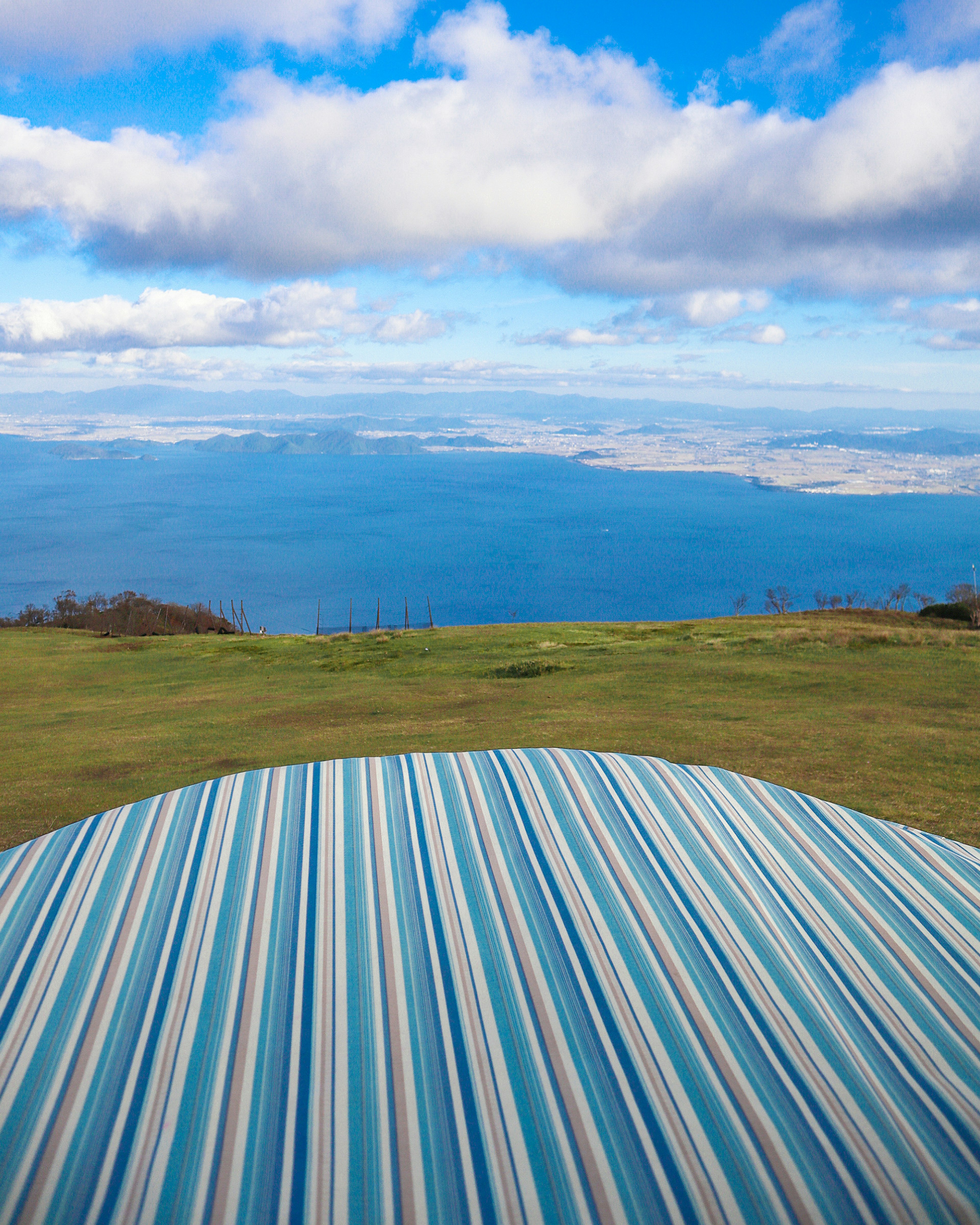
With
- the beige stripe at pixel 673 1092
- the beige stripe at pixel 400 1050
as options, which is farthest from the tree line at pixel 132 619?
the beige stripe at pixel 673 1092

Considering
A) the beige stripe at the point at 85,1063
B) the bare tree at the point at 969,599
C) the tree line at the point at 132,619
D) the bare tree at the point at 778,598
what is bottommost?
the beige stripe at the point at 85,1063

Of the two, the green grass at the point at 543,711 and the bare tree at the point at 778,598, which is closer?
the green grass at the point at 543,711

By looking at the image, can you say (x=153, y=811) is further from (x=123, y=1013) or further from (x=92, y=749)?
(x=92, y=749)

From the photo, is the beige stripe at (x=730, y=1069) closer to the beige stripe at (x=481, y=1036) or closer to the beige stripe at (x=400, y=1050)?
the beige stripe at (x=481, y=1036)

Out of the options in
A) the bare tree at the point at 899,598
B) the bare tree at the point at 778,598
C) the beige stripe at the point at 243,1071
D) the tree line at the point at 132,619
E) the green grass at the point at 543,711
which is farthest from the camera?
the bare tree at the point at 778,598

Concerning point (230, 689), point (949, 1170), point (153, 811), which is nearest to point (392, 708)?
point (230, 689)

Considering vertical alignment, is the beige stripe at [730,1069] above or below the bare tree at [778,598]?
below
